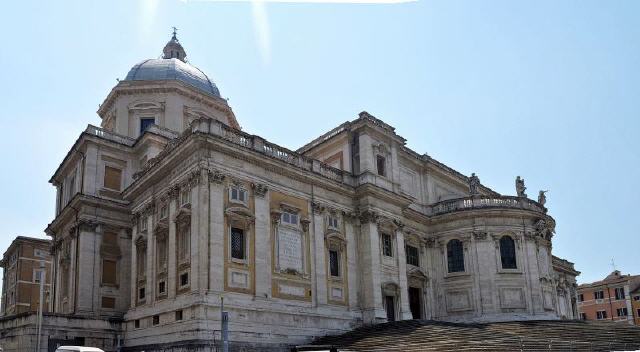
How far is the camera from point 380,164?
3694 centimetres

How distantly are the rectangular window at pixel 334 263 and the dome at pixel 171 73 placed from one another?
18.1 metres

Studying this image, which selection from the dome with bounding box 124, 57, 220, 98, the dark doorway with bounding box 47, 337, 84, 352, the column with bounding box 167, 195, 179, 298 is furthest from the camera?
the dome with bounding box 124, 57, 220, 98

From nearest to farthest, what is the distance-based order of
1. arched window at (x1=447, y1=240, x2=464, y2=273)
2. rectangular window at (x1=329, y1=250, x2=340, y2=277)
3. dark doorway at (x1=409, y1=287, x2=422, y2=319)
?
rectangular window at (x1=329, y1=250, x2=340, y2=277) → dark doorway at (x1=409, y1=287, x2=422, y2=319) → arched window at (x1=447, y1=240, x2=464, y2=273)

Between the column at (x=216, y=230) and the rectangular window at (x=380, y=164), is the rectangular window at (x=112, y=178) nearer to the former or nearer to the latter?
the column at (x=216, y=230)

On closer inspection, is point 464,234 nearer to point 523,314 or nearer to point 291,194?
point 523,314

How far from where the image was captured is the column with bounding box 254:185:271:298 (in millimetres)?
27625

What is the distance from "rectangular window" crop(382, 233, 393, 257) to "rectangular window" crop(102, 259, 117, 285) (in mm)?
16109

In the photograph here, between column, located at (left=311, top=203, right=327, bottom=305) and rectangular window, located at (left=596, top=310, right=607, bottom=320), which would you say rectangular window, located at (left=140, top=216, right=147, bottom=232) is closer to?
column, located at (left=311, top=203, right=327, bottom=305)

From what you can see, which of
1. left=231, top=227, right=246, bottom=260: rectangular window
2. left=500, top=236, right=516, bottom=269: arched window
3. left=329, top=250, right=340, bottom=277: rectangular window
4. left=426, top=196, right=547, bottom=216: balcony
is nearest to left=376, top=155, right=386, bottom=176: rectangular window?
left=426, top=196, right=547, bottom=216: balcony

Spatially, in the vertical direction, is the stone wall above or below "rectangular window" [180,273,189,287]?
below

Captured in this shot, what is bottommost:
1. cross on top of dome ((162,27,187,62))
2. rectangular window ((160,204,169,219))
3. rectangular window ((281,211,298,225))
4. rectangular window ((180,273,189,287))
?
rectangular window ((180,273,189,287))

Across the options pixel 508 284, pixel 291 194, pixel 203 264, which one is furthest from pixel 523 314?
pixel 203 264

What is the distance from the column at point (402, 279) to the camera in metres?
34.7

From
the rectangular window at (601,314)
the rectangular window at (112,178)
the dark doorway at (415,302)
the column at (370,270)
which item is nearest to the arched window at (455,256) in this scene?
the dark doorway at (415,302)
